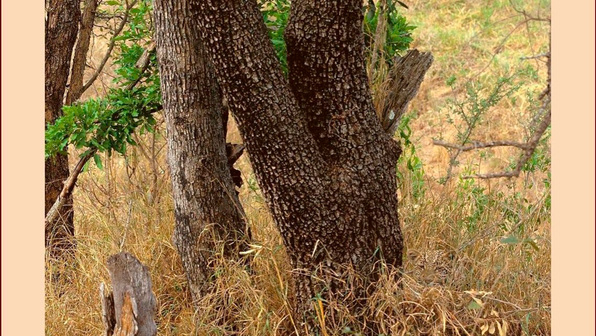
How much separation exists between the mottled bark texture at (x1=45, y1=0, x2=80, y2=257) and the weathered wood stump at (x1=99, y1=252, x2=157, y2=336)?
1.62 meters

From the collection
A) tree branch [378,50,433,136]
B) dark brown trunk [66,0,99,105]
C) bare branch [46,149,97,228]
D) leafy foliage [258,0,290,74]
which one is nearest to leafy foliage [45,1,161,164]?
bare branch [46,149,97,228]

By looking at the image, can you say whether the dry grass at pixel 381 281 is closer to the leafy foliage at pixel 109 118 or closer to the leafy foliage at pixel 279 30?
the leafy foliage at pixel 109 118

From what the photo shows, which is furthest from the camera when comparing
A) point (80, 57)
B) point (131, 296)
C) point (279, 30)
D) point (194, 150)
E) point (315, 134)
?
point (80, 57)

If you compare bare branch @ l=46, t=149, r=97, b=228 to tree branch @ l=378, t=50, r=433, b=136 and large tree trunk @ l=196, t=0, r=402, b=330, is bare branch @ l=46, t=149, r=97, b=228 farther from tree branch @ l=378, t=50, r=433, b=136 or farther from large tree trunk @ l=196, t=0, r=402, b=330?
tree branch @ l=378, t=50, r=433, b=136

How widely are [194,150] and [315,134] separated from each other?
0.64m

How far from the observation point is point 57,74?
14.6 feet

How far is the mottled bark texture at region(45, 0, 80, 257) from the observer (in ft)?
14.5

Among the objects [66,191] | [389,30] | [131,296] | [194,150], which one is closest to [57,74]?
[66,191]

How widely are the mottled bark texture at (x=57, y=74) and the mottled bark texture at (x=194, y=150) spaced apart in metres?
1.06

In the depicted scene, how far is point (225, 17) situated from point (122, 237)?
1786 mm

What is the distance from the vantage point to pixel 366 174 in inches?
123

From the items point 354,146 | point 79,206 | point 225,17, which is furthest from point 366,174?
point 79,206

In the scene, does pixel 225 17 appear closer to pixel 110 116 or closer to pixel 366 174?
pixel 366 174

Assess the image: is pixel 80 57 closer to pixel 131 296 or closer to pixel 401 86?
pixel 401 86
